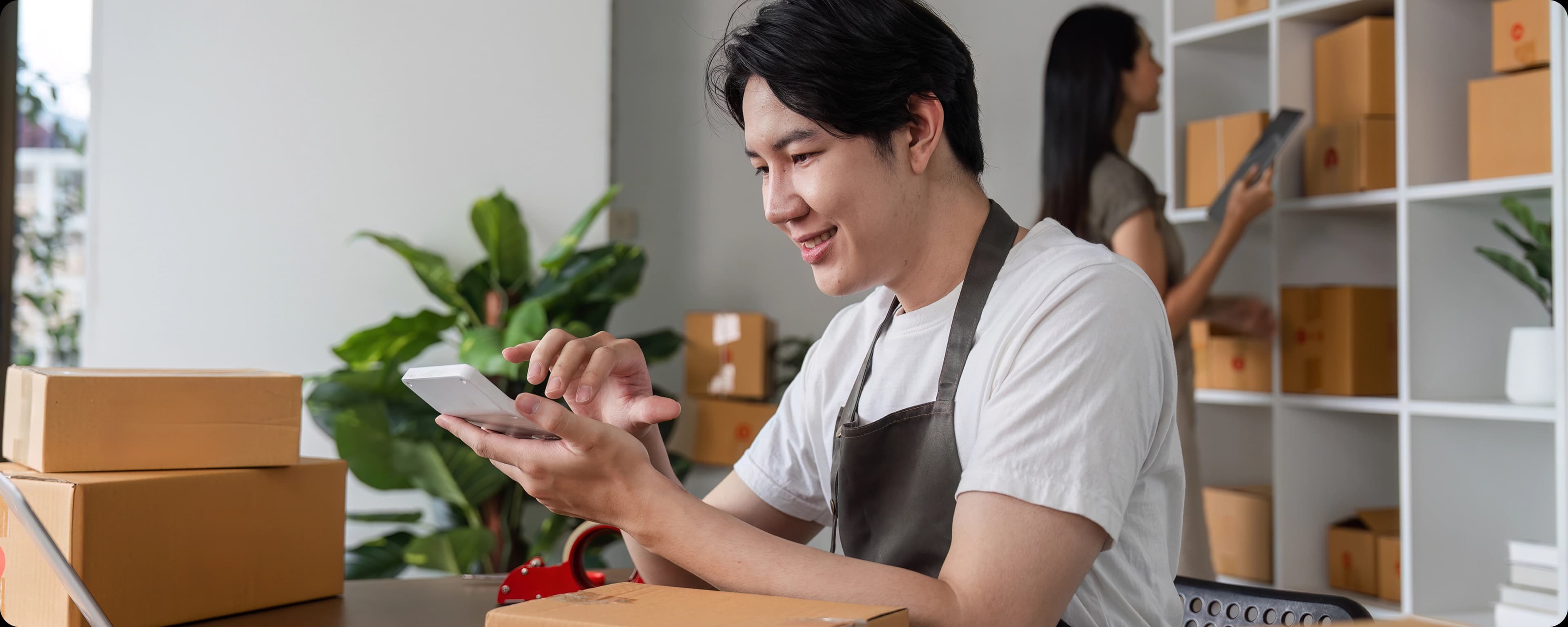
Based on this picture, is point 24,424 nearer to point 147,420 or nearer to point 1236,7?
point 147,420

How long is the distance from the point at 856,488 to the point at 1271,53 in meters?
1.95

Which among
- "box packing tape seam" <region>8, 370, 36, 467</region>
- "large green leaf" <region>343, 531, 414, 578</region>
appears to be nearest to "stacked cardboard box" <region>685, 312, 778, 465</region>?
"large green leaf" <region>343, 531, 414, 578</region>

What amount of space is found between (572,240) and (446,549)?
867 mm

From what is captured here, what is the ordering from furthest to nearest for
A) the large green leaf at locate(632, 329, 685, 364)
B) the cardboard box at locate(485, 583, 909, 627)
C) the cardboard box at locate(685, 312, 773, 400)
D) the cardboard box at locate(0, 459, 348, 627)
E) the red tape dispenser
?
1. the cardboard box at locate(685, 312, 773, 400)
2. the large green leaf at locate(632, 329, 685, 364)
3. the red tape dispenser
4. the cardboard box at locate(0, 459, 348, 627)
5. the cardboard box at locate(485, 583, 909, 627)

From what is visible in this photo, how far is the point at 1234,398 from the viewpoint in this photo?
268cm

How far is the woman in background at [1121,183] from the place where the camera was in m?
2.30

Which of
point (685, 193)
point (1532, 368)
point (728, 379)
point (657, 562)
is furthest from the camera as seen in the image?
point (685, 193)

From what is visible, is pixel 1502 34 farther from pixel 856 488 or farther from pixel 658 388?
pixel 658 388

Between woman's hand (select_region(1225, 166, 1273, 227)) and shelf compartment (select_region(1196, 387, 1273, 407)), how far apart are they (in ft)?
1.41

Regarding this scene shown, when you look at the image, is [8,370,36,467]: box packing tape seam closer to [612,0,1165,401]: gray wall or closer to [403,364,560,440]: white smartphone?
[403,364,560,440]: white smartphone

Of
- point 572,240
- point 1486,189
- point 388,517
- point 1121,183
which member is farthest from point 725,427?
point 1486,189

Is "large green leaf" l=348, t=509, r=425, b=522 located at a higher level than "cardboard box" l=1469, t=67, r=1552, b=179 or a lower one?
lower

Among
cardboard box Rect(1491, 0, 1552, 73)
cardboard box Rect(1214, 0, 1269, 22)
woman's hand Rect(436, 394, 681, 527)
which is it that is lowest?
woman's hand Rect(436, 394, 681, 527)

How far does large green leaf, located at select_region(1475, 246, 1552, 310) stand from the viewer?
7.09ft
